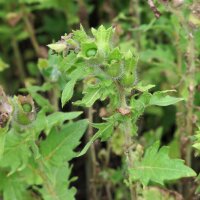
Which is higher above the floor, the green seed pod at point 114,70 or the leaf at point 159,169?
the green seed pod at point 114,70

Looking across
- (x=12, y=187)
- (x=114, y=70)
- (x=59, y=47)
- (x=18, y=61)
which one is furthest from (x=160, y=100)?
(x=18, y=61)

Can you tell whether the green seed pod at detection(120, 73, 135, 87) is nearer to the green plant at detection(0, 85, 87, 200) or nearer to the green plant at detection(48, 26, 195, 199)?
the green plant at detection(48, 26, 195, 199)

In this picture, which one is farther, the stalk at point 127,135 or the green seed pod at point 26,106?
the green seed pod at point 26,106

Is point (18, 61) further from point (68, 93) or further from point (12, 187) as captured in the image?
point (68, 93)

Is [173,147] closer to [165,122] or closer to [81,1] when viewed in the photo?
[165,122]

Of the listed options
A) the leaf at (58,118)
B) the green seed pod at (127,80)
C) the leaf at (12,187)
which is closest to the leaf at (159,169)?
the green seed pod at (127,80)

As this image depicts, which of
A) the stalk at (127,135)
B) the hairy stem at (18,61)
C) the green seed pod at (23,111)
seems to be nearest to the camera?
the stalk at (127,135)

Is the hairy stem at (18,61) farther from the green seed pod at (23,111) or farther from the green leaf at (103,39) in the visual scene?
the green leaf at (103,39)

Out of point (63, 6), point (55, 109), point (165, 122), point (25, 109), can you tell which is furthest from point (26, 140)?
point (63, 6)

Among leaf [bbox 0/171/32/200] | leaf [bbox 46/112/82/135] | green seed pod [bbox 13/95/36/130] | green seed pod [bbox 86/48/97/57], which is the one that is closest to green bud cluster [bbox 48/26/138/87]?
green seed pod [bbox 86/48/97/57]
